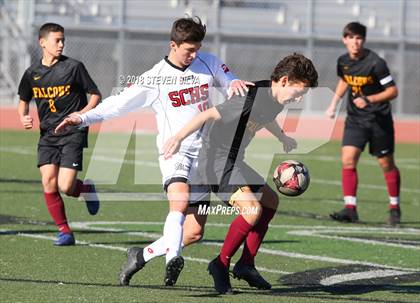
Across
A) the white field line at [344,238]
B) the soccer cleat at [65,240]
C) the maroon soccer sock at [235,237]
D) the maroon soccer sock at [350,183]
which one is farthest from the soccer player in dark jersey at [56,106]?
the maroon soccer sock at [350,183]

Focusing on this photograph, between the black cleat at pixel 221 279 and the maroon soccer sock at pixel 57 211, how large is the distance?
8.74 ft

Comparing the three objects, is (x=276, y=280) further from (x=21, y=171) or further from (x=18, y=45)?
(x=18, y=45)

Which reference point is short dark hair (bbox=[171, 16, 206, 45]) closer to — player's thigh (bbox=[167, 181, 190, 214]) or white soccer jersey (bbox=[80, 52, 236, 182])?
white soccer jersey (bbox=[80, 52, 236, 182])

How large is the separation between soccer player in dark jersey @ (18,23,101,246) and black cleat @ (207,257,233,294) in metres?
2.77

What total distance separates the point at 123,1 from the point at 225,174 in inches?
777

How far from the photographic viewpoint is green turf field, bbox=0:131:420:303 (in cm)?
763

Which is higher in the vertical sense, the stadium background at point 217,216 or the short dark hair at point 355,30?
the short dark hair at point 355,30

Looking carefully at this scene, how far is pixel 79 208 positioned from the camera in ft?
42.1

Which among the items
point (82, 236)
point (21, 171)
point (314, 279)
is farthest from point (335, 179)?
point (314, 279)

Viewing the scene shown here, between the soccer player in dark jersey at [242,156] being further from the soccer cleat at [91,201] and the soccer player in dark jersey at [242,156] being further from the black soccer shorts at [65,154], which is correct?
the soccer cleat at [91,201]

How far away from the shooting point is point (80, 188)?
10773 mm

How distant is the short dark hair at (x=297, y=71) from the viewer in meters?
7.52

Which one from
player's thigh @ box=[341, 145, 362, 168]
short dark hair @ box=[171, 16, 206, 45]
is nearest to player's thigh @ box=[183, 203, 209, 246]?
short dark hair @ box=[171, 16, 206, 45]

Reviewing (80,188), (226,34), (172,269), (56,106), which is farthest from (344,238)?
(226,34)
